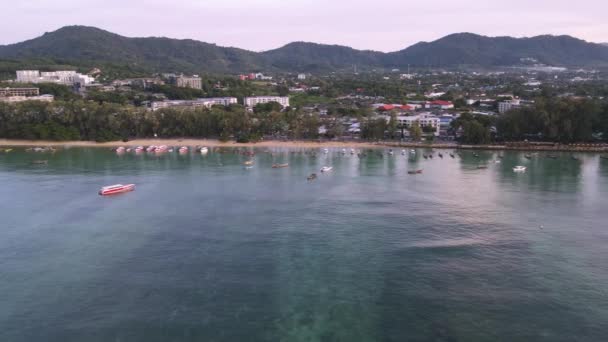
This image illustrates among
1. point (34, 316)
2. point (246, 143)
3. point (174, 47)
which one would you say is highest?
point (174, 47)

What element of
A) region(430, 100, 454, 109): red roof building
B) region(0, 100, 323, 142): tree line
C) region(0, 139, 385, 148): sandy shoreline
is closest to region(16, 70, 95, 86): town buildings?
region(0, 100, 323, 142): tree line

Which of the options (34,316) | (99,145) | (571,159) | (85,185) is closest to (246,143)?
(99,145)

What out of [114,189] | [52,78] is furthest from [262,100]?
[114,189]

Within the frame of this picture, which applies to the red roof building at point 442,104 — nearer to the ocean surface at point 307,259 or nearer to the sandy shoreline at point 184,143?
the sandy shoreline at point 184,143

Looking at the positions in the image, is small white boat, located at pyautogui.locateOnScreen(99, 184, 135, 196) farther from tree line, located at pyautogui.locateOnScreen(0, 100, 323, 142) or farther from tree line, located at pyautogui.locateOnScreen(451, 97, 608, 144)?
tree line, located at pyautogui.locateOnScreen(451, 97, 608, 144)

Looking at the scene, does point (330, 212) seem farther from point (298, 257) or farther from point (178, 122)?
point (178, 122)

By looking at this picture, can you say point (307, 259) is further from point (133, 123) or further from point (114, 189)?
point (133, 123)
